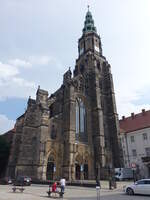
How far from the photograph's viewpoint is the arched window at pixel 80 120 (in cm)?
3606

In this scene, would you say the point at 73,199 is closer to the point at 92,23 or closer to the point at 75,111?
the point at 75,111

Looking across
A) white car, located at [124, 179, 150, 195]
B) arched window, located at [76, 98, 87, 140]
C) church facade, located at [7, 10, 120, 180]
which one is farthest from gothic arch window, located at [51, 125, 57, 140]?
white car, located at [124, 179, 150, 195]

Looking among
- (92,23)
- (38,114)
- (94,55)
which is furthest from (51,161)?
(92,23)

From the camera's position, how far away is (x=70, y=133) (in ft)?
107

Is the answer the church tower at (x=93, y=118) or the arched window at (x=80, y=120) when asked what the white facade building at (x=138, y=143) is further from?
the arched window at (x=80, y=120)

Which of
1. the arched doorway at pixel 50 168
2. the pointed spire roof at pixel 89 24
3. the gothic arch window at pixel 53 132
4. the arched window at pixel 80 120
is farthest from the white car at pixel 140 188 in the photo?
the pointed spire roof at pixel 89 24

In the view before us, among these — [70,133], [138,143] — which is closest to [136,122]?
[138,143]

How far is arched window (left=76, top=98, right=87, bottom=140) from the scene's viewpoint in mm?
36062

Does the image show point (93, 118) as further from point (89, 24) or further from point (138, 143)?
point (89, 24)

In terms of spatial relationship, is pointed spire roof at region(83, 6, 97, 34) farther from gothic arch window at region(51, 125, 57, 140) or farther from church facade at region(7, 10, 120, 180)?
gothic arch window at region(51, 125, 57, 140)

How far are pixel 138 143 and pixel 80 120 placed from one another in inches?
530

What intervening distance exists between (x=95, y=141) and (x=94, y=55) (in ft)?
75.6

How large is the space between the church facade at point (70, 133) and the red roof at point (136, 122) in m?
5.27

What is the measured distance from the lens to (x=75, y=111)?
35844mm
